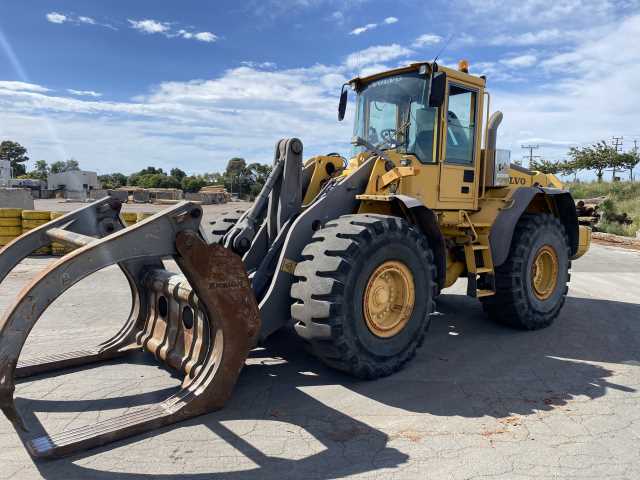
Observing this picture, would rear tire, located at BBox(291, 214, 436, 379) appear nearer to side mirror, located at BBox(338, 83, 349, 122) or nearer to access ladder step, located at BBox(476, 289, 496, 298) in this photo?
access ladder step, located at BBox(476, 289, 496, 298)

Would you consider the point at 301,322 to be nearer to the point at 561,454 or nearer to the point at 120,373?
the point at 120,373

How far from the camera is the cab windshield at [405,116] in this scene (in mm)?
5641

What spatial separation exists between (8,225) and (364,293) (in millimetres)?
11333

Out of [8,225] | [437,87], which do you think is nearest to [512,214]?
[437,87]

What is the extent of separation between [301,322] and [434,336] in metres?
2.57

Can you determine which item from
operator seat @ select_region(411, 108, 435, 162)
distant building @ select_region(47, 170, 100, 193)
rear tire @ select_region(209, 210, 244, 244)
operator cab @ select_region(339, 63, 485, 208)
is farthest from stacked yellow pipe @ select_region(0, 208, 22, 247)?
distant building @ select_region(47, 170, 100, 193)

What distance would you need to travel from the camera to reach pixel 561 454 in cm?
349

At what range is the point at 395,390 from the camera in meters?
4.52

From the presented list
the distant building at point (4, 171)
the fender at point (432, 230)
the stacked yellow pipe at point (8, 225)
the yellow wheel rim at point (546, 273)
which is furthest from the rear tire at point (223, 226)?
the distant building at point (4, 171)

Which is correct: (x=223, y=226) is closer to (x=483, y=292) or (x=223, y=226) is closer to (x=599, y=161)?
(x=483, y=292)

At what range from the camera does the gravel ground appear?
3.28m

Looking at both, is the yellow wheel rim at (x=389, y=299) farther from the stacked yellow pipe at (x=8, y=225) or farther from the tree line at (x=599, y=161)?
the tree line at (x=599, y=161)

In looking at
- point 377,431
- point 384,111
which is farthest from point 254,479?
point 384,111

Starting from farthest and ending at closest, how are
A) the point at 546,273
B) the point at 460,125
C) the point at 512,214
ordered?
the point at 546,273 → the point at 512,214 → the point at 460,125
